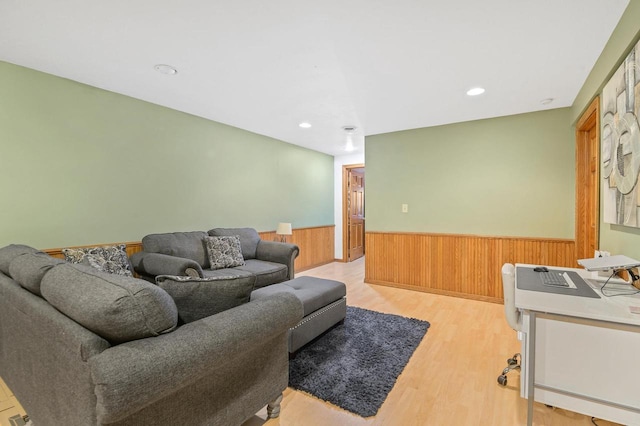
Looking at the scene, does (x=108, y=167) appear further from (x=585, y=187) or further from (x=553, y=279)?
(x=585, y=187)

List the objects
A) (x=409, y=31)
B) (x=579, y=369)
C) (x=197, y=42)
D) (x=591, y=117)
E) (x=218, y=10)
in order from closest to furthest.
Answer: (x=579, y=369), (x=218, y=10), (x=409, y=31), (x=197, y=42), (x=591, y=117)

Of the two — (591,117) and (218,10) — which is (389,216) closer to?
(591,117)

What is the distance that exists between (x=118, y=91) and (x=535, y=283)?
4.03m

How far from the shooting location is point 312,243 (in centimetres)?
573

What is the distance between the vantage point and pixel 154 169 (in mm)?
3336

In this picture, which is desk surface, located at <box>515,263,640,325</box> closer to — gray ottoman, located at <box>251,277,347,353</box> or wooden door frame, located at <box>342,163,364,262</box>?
gray ottoman, located at <box>251,277,347,353</box>

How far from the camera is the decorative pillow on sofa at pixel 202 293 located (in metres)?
1.36

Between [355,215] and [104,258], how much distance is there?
16.4 ft

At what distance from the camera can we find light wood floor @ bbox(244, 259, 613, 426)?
5.48 ft

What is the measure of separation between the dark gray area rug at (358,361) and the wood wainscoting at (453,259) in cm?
123

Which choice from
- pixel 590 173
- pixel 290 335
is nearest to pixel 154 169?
pixel 290 335

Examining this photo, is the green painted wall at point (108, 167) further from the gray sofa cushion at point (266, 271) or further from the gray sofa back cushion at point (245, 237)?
the gray sofa cushion at point (266, 271)

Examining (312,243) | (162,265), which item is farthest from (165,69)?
(312,243)

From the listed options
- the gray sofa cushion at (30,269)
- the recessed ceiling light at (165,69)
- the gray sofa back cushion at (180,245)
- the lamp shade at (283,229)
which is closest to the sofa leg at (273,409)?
the gray sofa cushion at (30,269)
